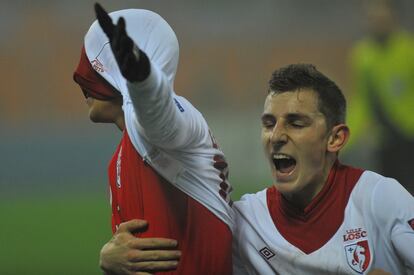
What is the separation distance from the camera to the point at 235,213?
296 cm

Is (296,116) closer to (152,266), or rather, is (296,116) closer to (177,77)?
(152,266)

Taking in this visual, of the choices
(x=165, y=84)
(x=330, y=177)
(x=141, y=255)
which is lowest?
(x=141, y=255)

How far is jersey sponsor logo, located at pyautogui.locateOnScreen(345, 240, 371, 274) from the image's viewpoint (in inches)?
107

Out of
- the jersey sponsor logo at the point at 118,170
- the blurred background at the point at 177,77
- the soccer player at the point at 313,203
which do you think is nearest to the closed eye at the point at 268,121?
the soccer player at the point at 313,203

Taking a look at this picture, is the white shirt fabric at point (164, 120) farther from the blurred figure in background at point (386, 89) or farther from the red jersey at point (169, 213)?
the blurred figure in background at point (386, 89)

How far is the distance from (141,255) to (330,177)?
0.60m

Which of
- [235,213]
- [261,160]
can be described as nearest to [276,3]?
[261,160]

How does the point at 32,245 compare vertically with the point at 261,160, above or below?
below

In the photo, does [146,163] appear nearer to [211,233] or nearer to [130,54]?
[211,233]

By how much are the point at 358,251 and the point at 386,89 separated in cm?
431

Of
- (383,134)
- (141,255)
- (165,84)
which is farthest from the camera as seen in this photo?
(383,134)

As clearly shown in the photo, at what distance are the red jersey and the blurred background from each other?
6704 mm

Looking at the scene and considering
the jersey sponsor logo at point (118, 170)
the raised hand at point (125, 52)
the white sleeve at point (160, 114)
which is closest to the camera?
the raised hand at point (125, 52)

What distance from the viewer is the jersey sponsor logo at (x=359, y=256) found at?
272cm
